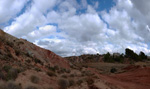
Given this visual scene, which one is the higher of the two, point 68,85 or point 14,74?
point 14,74

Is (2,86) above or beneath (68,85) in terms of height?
above

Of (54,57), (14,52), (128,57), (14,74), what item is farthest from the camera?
(128,57)

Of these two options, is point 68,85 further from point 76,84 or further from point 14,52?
point 14,52

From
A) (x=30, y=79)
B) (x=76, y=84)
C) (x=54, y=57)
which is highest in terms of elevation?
(x=54, y=57)

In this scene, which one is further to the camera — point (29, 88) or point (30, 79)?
point (30, 79)

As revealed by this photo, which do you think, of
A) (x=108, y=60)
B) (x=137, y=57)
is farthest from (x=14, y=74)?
(x=137, y=57)

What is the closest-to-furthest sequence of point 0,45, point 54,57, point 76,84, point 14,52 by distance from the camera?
point 76,84, point 0,45, point 14,52, point 54,57

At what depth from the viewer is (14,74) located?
12.0 metres

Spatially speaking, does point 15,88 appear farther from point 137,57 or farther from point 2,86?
point 137,57

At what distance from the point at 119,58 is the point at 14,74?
79986 millimetres

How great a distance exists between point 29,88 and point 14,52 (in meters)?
15.2

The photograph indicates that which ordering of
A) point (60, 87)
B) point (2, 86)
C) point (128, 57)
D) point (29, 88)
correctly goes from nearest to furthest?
point (2, 86) < point (29, 88) < point (60, 87) < point (128, 57)

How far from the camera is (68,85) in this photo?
537 inches

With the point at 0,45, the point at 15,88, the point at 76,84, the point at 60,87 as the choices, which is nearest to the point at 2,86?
the point at 15,88
